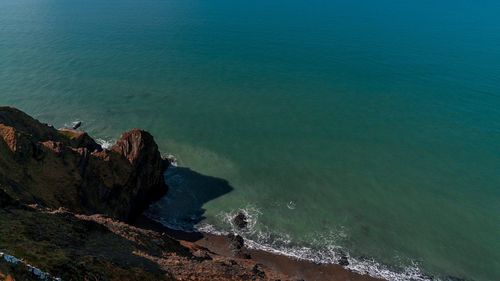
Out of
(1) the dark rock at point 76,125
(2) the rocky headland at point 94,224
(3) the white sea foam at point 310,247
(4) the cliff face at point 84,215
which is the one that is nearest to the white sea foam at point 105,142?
(1) the dark rock at point 76,125

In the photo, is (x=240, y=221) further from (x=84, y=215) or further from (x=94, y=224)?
(x=94, y=224)

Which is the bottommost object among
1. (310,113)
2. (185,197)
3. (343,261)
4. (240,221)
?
(343,261)

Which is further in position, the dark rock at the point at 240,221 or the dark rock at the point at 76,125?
the dark rock at the point at 76,125

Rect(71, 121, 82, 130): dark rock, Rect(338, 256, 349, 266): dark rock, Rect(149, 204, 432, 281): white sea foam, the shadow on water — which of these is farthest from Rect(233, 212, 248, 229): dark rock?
Rect(71, 121, 82, 130): dark rock

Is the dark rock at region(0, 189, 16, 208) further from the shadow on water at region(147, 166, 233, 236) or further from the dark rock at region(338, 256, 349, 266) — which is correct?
the dark rock at region(338, 256, 349, 266)

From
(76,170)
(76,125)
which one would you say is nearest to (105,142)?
(76,125)

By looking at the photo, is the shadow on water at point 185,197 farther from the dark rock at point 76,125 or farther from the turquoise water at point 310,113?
the dark rock at point 76,125
